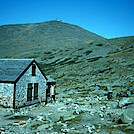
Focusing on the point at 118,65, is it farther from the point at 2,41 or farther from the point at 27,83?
the point at 2,41

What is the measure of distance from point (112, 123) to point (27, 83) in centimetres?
1425

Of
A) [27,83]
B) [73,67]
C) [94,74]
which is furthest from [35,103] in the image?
[73,67]

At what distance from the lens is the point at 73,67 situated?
277 ft

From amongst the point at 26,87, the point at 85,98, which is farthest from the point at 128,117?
the point at 85,98

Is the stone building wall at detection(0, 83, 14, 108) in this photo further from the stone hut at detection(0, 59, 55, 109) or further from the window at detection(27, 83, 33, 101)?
the window at detection(27, 83, 33, 101)

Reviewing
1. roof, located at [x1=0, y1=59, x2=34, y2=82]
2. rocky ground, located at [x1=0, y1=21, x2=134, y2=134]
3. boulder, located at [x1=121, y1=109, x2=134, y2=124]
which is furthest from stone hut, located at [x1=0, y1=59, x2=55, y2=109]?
boulder, located at [x1=121, y1=109, x2=134, y2=124]

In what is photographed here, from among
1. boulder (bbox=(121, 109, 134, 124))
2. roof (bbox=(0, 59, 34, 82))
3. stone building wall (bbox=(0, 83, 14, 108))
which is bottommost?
boulder (bbox=(121, 109, 134, 124))

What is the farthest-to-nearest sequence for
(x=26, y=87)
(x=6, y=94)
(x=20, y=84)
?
(x=26, y=87) → (x=20, y=84) → (x=6, y=94)

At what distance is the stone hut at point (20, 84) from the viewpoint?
2781cm

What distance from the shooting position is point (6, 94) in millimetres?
27953

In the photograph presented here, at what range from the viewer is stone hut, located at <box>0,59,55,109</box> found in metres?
27.8

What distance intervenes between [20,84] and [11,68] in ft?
9.05

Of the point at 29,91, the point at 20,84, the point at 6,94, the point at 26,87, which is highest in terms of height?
the point at 20,84

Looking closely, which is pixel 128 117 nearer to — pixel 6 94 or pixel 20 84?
pixel 20 84
